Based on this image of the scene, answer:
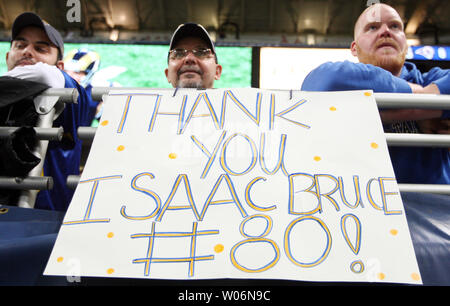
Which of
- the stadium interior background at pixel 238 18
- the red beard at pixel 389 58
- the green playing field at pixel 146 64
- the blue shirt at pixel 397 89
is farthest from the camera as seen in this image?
the stadium interior background at pixel 238 18

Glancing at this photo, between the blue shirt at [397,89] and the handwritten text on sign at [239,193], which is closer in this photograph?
the handwritten text on sign at [239,193]

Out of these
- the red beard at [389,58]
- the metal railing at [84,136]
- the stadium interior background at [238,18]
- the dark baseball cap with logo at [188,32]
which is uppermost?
the stadium interior background at [238,18]

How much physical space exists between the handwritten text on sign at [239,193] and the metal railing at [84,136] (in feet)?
0.22

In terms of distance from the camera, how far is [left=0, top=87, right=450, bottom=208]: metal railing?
74 centimetres

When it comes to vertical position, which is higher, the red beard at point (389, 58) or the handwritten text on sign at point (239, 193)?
the red beard at point (389, 58)

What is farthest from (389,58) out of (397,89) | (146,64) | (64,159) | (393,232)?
(146,64)

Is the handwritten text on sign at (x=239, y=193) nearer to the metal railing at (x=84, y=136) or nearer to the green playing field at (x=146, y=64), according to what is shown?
the metal railing at (x=84, y=136)

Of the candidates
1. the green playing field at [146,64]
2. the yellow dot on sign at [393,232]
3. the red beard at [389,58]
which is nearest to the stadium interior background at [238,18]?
the green playing field at [146,64]

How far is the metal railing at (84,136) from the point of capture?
0.74 m

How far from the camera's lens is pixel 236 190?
66 centimetres

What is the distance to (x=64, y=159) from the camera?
A: 132 centimetres

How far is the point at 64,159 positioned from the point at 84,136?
57 cm
